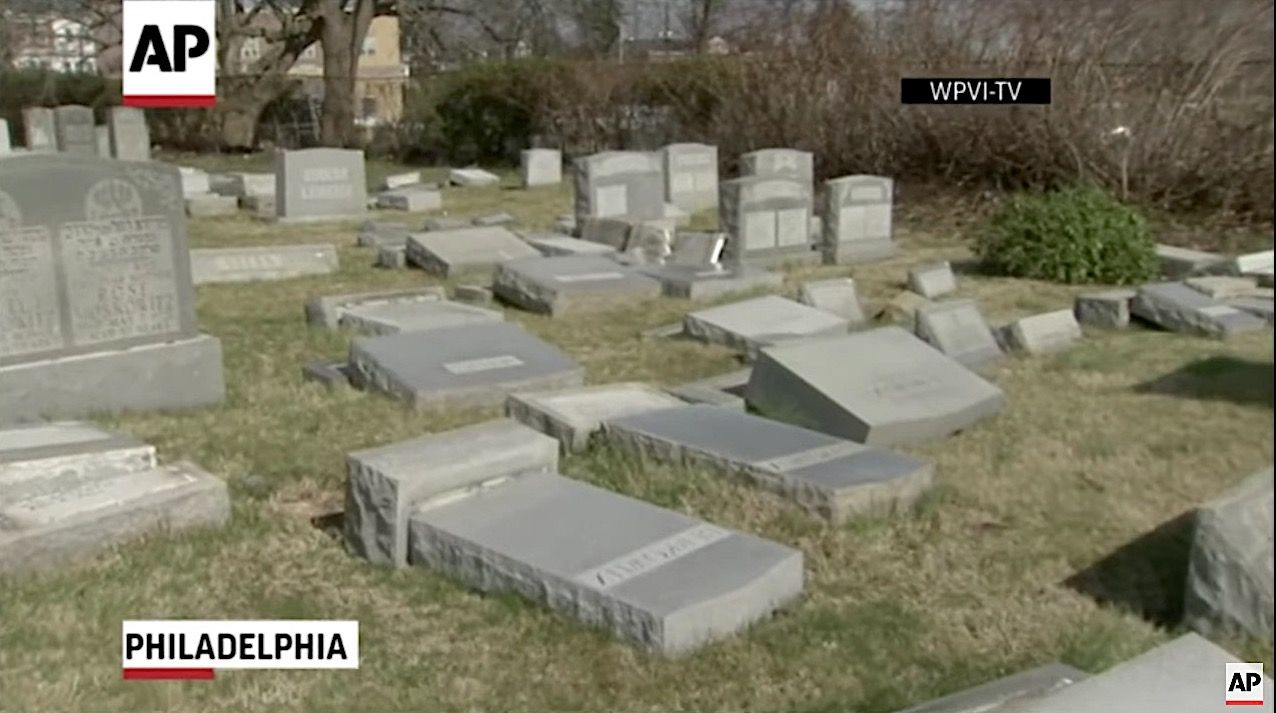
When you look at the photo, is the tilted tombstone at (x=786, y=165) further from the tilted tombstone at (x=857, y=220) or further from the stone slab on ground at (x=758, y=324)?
the stone slab on ground at (x=758, y=324)

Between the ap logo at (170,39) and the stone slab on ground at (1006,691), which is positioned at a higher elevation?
the ap logo at (170,39)

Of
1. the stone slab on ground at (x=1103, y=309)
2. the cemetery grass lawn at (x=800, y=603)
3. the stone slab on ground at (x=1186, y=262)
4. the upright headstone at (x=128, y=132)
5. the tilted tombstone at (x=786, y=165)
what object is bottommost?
the cemetery grass lawn at (x=800, y=603)

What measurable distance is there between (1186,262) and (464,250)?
5.16m

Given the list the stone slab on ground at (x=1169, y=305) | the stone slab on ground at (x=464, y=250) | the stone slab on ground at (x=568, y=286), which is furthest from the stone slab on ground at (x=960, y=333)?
the stone slab on ground at (x=464, y=250)

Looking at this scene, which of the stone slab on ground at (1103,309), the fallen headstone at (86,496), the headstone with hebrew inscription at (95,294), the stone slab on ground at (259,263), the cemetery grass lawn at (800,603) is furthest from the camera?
the stone slab on ground at (259,263)

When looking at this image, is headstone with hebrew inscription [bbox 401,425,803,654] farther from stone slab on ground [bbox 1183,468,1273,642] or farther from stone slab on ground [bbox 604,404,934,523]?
stone slab on ground [bbox 1183,468,1273,642]

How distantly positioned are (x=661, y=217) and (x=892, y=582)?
812 centimetres

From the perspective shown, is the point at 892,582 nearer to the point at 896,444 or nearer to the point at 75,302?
the point at 896,444

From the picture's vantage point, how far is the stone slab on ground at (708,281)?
25.2 feet

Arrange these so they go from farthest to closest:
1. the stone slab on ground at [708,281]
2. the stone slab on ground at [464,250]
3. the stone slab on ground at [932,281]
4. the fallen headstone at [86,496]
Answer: the stone slab on ground at [464,250]
the stone slab on ground at [708,281]
the stone slab on ground at [932,281]
the fallen headstone at [86,496]

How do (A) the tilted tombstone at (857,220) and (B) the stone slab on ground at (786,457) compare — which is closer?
(B) the stone slab on ground at (786,457)

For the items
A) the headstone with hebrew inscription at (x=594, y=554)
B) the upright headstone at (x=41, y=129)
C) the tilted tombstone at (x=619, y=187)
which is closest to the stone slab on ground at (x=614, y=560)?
the headstone with hebrew inscription at (x=594, y=554)

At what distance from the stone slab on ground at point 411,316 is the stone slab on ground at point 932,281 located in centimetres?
273

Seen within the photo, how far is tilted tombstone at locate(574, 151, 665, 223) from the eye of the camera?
10.3 meters
